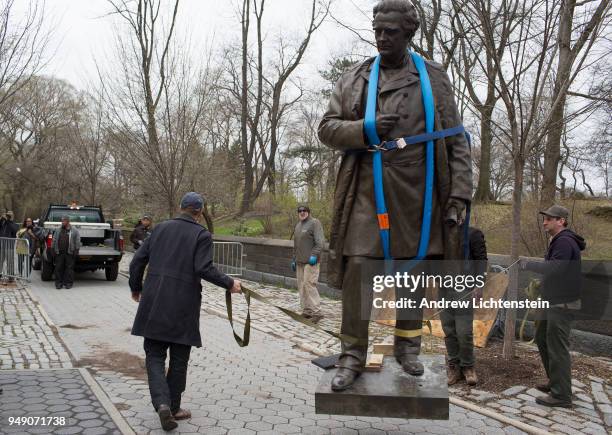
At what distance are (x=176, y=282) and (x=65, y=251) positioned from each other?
10.4 meters

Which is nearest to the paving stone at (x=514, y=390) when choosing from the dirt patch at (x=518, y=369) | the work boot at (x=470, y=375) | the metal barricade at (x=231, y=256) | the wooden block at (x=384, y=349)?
the dirt patch at (x=518, y=369)

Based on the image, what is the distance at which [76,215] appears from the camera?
16.3 m

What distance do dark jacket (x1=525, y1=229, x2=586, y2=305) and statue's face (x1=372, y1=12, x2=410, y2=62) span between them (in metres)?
2.94

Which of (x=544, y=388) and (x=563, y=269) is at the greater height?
(x=563, y=269)

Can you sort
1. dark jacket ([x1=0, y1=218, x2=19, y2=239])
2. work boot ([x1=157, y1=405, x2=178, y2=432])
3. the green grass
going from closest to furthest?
1. work boot ([x1=157, y1=405, x2=178, y2=432])
2. dark jacket ([x1=0, y1=218, x2=19, y2=239])
3. the green grass

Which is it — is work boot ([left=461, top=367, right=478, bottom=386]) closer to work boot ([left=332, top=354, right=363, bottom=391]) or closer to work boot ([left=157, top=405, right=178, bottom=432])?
work boot ([left=332, top=354, right=363, bottom=391])

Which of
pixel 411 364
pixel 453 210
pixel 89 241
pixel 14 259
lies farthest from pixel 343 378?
pixel 89 241

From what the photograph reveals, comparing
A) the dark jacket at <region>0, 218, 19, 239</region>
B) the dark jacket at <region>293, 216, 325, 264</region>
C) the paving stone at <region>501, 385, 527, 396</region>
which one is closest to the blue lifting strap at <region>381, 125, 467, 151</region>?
the paving stone at <region>501, 385, 527, 396</region>

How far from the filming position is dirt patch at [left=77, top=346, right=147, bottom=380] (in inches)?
228

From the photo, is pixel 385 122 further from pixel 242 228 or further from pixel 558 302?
pixel 242 228

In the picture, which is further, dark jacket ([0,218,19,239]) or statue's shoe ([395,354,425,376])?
dark jacket ([0,218,19,239])

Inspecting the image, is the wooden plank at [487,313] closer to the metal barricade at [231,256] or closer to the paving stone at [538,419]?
the paving stone at [538,419]

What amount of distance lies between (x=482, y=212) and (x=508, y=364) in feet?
40.8

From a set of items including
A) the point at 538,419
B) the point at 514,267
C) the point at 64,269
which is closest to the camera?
the point at 538,419
